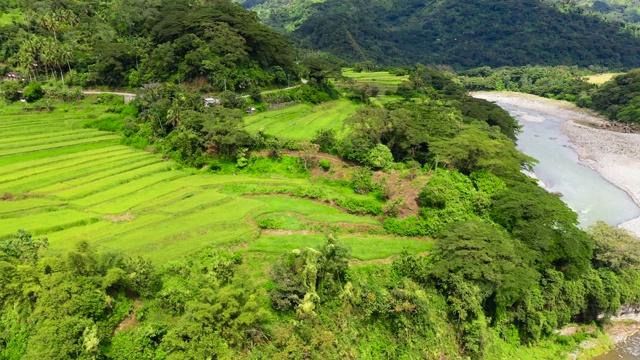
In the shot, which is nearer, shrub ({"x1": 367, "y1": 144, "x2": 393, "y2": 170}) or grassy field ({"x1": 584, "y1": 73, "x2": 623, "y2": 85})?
shrub ({"x1": 367, "y1": 144, "x2": 393, "y2": 170})

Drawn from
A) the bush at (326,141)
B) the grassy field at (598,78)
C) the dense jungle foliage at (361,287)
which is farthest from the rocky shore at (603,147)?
the bush at (326,141)

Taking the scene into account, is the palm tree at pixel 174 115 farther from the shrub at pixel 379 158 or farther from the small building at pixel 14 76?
Result: the small building at pixel 14 76

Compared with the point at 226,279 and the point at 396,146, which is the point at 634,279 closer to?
the point at 396,146

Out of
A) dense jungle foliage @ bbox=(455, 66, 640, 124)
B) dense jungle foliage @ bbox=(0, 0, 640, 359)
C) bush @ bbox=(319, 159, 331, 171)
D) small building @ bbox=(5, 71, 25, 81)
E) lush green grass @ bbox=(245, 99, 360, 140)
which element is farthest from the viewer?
dense jungle foliage @ bbox=(455, 66, 640, 124)

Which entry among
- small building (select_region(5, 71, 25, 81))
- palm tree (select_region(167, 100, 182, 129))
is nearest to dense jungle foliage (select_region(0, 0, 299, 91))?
small building (select_region(5, 71, 25, 81))

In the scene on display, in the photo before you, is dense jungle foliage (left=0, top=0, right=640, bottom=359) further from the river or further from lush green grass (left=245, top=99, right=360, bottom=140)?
the river
